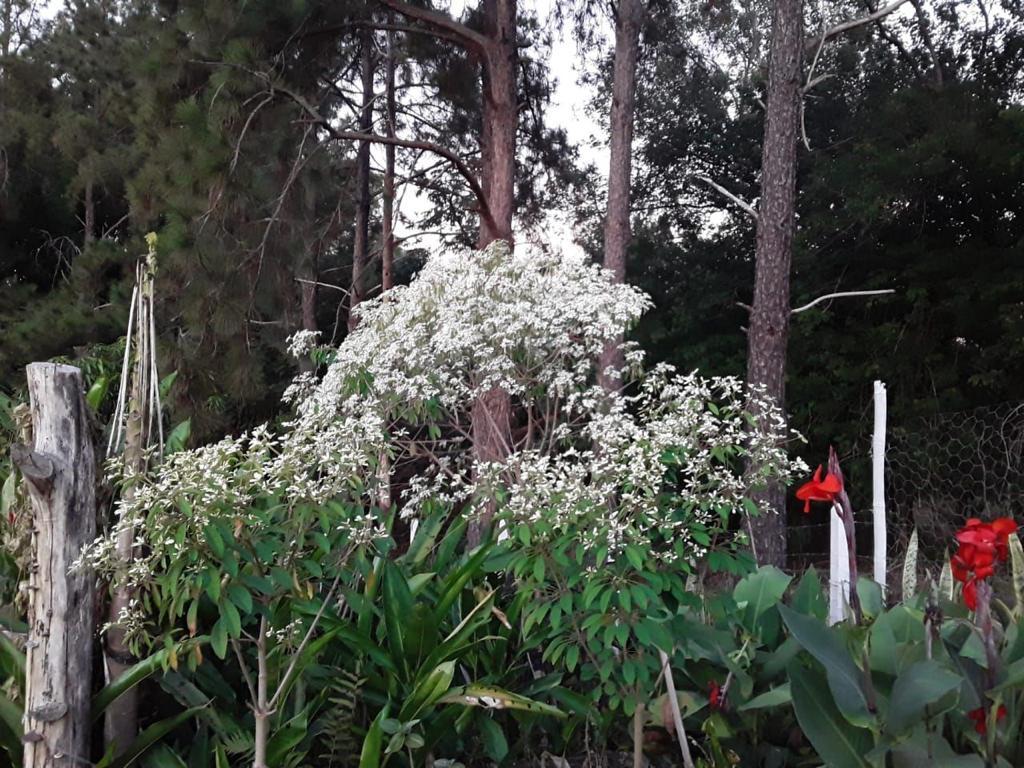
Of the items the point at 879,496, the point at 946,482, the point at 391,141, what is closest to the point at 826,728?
the point at 879,496

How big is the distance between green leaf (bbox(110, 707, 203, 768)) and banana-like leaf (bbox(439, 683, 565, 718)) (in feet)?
2.74

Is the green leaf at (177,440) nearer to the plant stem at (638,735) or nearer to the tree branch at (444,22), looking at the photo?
the plant stem at (638,735)

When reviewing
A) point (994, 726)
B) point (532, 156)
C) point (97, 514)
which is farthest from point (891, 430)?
point (97, 514)

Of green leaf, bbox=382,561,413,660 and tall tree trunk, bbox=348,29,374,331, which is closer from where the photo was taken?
green leaf, bbox=382,561,413,660

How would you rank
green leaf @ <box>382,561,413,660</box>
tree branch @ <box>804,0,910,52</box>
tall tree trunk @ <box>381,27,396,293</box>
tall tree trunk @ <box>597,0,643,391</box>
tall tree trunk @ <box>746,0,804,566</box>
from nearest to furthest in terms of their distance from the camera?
green leaf @ <box>382,561,413,660</box>, tree branch @ <box>804,0,910,52</box>, tall tree trunk @ <box>746,0,804,566</box>, tall tree trunk @ <box>597,0,643,391</box>, tall tree trunk @ <box>381,27,396,293</box>

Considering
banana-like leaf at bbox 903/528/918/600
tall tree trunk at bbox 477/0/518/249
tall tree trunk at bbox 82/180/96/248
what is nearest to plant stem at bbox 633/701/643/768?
banana-like leaf at bbox 903/528/918/600

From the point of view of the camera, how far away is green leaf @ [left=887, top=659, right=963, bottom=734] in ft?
7.55

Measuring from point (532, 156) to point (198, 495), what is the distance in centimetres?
1023

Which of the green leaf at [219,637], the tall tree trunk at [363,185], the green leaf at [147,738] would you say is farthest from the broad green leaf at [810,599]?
the tall tree trunk at [363,185]

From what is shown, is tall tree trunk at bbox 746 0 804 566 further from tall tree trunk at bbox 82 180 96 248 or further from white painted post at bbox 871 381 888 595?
tall tree trunk at bbox 82 180 96 248

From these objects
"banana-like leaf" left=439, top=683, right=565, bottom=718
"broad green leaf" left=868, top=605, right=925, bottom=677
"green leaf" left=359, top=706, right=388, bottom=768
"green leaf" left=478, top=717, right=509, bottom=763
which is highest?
"broad green leaf" left=868, top=605, right=925, bottom=677

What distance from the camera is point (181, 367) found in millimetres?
9016

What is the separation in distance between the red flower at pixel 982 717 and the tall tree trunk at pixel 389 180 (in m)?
9.33

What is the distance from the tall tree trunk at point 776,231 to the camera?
23.9 feet
